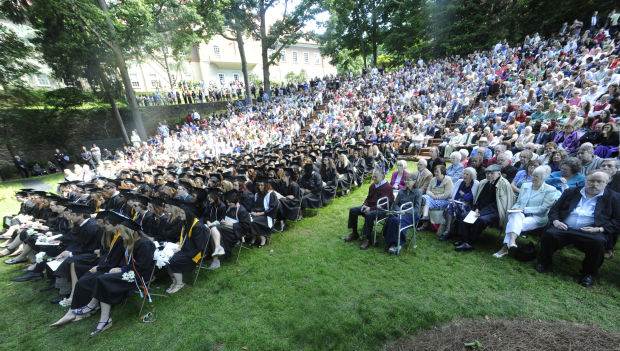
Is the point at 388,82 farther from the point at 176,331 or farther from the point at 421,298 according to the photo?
the point at 176,331

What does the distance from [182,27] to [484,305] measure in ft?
83.0

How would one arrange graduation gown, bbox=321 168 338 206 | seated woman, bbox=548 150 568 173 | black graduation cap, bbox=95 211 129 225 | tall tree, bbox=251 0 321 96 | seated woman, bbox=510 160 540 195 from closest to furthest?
black graduation cap, bbox=95 211 129 225
seated woman, bbox=510 160 540 195
seated woman, bbox=548 150 568 173
graduation gown, bbox=321 168 338 206
tall tree, bbox=251 0 321 96

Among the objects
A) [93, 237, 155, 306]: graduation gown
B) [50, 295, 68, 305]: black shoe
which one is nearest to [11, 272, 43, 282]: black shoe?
[50, 295, 68, 305]: black shoe

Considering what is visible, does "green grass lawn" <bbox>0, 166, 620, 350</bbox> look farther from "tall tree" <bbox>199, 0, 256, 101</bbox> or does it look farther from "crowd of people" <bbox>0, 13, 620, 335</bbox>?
"tall tree" <bbox>199, 0, 256, 101</bbox>

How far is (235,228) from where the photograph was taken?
5438 mm

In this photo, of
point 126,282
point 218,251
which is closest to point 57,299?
point 126,282

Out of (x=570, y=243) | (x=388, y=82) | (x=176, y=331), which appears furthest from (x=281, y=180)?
(x=388, y=82)

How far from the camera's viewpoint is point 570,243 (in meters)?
3.85

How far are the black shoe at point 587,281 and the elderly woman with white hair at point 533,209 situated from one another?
0.86 meters

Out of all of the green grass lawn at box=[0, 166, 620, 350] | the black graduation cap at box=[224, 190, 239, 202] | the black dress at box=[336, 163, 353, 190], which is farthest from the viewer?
the black dress at box=[336, 163, 353, 190]

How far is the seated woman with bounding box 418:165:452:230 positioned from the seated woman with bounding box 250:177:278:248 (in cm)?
342

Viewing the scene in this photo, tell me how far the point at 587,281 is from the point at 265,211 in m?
5.65

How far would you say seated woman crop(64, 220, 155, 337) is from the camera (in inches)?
149

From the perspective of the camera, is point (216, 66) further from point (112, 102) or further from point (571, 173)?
point (571, 173)
